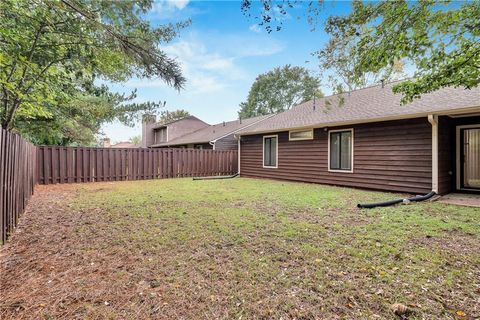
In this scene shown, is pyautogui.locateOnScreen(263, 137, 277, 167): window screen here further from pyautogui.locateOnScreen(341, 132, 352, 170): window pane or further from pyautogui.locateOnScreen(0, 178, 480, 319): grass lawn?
pyautogui.locateOnScreen(0, 178, 480, 319): grass lawn

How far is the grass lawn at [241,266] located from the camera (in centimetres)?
199

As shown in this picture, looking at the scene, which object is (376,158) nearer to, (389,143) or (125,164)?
(389,143)

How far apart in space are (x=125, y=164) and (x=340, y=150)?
938cm

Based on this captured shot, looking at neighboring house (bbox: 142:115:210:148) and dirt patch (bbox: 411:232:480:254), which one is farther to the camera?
neighboring house (bbox: 142:115:210:148)

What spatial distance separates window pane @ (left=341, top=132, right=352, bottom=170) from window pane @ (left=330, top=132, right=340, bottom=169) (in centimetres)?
16

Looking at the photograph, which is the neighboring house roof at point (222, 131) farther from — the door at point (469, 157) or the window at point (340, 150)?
the door at point (469, 157)

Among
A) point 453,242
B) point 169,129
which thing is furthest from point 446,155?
point 169,129

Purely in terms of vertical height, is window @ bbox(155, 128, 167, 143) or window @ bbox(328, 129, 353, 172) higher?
window @ bbox(155, 128, 167, 143)

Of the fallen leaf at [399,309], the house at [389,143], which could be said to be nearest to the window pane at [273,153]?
the house at [389,143]

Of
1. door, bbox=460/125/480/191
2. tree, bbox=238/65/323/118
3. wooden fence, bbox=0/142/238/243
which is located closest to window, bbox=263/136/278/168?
wooden fence, bbox=0/142/238/243

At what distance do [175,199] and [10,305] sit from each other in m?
4.64

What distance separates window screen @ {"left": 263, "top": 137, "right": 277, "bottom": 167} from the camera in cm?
1181

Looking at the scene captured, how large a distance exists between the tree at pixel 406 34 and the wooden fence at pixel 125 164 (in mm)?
10201

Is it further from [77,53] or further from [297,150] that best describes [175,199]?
[297,150]
